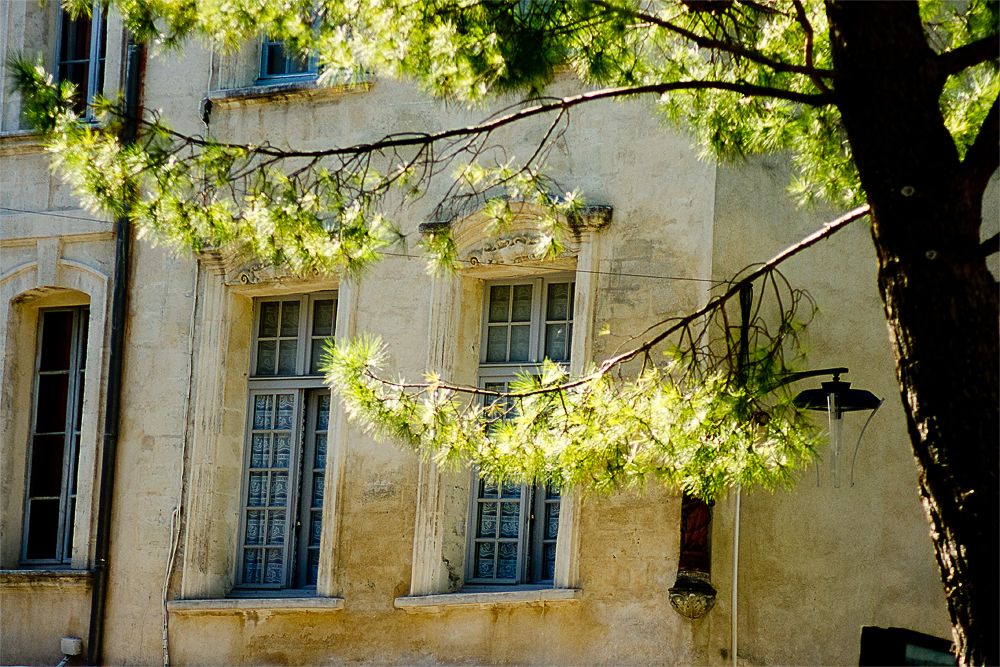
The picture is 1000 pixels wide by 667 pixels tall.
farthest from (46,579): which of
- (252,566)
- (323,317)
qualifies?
(323,317)

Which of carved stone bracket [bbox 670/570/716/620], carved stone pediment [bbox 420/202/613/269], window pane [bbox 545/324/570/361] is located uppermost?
carved stone pediment [bbox 420/202/613/269]

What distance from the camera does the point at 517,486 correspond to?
30.2 feet

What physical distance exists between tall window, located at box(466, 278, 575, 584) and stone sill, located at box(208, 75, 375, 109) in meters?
1.80

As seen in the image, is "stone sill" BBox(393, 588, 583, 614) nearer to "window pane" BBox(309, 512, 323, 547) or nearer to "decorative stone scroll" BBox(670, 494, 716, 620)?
"decorative stone scroll" BBox(670, 494, 716, 620)

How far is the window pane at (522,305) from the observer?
935 cm

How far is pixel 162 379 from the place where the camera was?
10133mm

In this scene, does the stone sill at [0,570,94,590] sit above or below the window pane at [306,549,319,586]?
below

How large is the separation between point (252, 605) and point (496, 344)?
236 cm

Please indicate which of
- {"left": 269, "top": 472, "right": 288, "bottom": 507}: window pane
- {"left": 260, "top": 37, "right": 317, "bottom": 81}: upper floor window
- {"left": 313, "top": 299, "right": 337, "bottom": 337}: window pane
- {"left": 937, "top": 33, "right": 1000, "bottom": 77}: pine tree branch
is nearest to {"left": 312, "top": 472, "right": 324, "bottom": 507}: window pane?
{"left": 269, "top": 472, "right": 288, "bottom": 507}: window pane

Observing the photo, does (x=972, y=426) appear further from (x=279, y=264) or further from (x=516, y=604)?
(x=516, y=604)

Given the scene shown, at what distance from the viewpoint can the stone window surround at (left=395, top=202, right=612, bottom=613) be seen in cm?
850

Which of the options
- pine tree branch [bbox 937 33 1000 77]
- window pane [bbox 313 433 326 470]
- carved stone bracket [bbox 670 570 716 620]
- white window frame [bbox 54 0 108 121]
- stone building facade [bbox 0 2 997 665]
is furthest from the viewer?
white window frame [bbox 54 0 108 121]

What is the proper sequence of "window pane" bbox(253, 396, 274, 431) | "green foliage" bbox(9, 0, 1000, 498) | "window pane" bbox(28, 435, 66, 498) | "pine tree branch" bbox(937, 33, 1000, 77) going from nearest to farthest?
"pine tree branch" bbox(937, 33, 1000, 77) < "green foliage" bbox(9, 0, 1000, 498) < "window pane" bbox(253, 396, 274, 431) < "window pane" bbox(28, 435, 66, 498)

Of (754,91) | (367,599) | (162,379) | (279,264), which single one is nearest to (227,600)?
(367,599)
